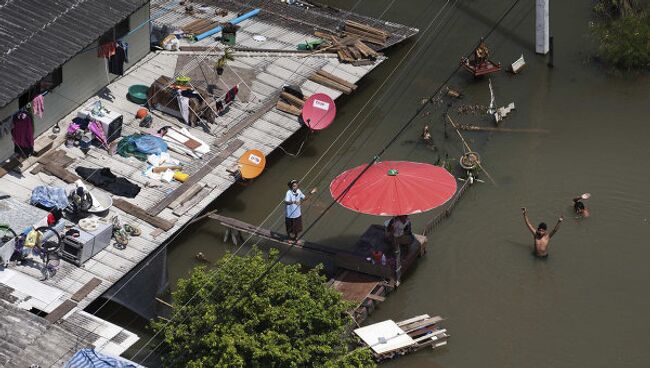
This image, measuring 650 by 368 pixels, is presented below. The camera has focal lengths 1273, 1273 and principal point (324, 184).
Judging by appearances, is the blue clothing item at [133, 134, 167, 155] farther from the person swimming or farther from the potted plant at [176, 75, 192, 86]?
the person swimming

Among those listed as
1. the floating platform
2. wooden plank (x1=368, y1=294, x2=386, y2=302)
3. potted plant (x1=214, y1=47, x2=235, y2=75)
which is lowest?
wooden plank (x1=368, y1=294, x2=386, y2=302)

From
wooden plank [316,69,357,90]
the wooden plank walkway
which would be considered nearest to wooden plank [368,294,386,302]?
the wooden plank walkway

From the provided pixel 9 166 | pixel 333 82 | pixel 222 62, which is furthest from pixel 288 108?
pixel 9 166

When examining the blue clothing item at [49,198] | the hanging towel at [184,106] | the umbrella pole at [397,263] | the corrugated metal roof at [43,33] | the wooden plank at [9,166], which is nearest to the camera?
the umbrella pole at [397,263]

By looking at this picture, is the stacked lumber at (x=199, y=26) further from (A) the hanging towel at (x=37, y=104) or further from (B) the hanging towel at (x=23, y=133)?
(B) the hanging towel at (x=23, y=133)

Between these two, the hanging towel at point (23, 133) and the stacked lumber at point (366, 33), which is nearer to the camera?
the hanging towel at point (23, 133)

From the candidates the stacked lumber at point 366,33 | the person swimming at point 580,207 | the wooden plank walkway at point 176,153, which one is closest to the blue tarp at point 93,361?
the wooden plank walkway at point 176,153
